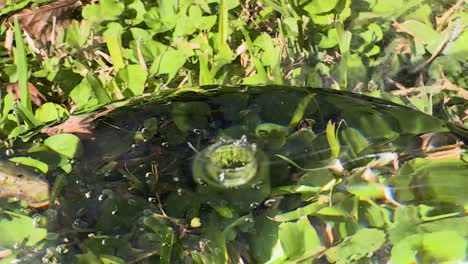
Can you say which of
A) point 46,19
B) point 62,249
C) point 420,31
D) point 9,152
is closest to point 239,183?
point 62,249

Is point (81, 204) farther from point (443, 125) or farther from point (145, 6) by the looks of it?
point (145, 6)

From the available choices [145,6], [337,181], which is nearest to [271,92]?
[337,181]

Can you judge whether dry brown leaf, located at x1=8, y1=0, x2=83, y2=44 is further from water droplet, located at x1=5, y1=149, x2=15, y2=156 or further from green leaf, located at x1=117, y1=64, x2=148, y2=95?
water droplet, located at x1=5, y1=149, x2=15, y2=156

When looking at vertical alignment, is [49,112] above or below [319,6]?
below

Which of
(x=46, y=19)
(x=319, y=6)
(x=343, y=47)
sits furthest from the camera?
(x=46, y=19)

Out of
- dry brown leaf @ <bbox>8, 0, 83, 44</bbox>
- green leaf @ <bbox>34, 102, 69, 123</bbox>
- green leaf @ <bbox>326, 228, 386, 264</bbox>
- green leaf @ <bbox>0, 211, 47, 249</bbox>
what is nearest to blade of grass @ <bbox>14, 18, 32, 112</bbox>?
green leaf @ <bbox>34, 102, 69, 123</bbox>

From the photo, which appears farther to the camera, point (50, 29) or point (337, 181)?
point (50, 29)

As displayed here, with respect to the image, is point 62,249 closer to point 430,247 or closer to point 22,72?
point 430,247

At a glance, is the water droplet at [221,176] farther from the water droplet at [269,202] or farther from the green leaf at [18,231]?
the green leaf at [18,231]
